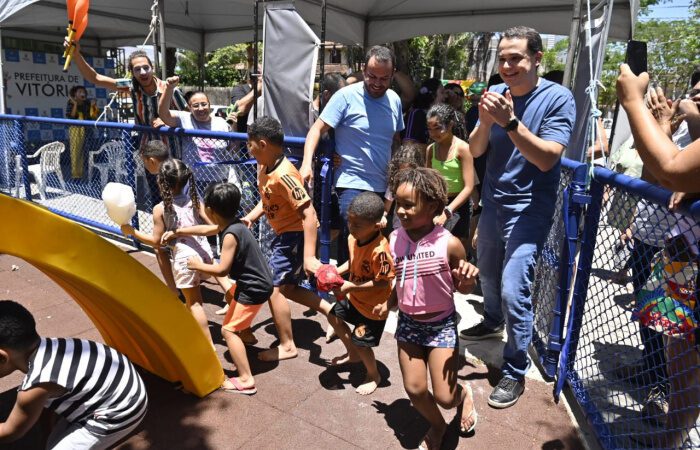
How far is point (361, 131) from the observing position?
3611mm

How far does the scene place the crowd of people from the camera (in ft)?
7.07

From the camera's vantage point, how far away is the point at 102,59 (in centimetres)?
1292

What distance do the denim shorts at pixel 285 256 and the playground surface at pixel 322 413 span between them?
55 cm

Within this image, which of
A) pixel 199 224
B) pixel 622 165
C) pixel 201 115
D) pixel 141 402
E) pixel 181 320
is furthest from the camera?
pixel 201 115

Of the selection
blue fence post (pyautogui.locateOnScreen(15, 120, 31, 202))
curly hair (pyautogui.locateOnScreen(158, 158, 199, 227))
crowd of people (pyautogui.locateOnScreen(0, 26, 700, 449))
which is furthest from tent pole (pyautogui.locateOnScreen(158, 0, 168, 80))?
curly hair (pyautogui.locateOnScreen(158, 158, 199, 227))

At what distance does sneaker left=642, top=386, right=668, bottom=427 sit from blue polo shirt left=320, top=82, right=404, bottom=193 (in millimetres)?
2151

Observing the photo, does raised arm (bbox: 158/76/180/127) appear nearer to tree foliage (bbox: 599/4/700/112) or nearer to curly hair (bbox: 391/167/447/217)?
curly hair (bbox: 391/167/447/217)

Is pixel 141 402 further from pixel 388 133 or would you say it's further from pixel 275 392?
pixel 388 133

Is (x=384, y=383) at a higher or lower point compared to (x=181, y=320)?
lower

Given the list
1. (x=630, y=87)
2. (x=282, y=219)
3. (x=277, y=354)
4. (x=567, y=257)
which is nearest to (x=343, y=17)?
(x=282, y=219)

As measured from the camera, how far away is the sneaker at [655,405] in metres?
2.70

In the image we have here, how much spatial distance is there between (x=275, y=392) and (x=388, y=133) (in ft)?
6.53

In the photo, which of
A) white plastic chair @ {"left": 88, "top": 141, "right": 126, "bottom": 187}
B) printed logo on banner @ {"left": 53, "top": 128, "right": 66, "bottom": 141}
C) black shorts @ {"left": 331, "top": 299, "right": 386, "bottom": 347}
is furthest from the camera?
printed logo on banner @ {"left": 53, "top": 128, "right": 66, "bottom": 141}

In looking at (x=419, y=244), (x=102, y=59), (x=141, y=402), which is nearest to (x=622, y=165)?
(x=419, y=244)
